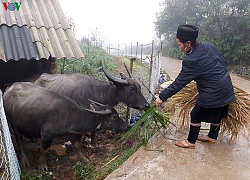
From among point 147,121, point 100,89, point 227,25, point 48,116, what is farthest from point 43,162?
point 227,25

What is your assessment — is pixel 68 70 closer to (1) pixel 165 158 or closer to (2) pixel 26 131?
(2) pixel 26 131

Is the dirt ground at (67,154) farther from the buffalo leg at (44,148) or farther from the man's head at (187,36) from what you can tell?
the man's head at (187,36)

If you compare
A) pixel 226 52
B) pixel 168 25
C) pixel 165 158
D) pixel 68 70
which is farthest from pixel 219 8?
pixel 165 158

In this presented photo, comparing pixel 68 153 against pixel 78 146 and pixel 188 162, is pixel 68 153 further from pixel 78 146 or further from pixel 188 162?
pixel 188 162

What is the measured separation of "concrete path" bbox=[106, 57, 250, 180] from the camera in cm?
316

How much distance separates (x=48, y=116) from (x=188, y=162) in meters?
2.19

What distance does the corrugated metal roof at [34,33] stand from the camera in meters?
4.36

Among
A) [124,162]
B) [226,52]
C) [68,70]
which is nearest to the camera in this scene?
[124,162]

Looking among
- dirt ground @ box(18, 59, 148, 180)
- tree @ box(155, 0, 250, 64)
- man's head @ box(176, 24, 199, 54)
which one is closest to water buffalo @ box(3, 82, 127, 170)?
dirt ground @ box(18, 59, 148, 180)

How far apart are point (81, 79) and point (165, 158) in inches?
88.3

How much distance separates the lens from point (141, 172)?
3209 millimetres

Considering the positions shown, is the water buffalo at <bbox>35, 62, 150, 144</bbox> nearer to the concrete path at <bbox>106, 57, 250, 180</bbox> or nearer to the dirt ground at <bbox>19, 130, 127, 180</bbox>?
the dirt ground at <bbox>19, 130, 127, 180</bbox>

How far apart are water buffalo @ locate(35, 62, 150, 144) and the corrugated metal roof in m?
0.53

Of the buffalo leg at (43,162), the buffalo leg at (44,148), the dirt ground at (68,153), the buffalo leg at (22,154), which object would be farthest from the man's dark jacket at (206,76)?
the buffalo leg at (22,154)
